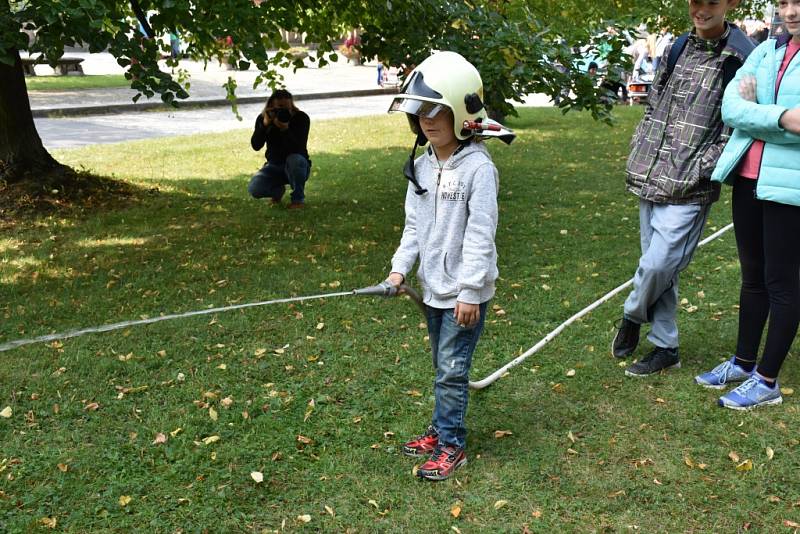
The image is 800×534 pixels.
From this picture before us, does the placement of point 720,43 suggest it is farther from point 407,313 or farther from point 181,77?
point 181,77

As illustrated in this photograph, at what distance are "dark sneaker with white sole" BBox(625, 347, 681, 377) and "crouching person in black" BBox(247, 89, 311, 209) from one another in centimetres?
501

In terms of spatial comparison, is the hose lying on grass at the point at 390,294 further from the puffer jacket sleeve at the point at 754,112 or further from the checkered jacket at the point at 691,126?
the puffer jacket sleeve at the point at 754,112

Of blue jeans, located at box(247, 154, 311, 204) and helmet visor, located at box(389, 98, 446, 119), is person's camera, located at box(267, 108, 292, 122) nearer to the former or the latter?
blue jeans, located at box(247, 154, 311, 204)

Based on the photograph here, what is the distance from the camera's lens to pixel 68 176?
30.3 feet

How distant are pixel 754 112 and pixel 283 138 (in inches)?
236

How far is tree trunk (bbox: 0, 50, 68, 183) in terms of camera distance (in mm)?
8781

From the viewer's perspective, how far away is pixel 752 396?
13.7 feet

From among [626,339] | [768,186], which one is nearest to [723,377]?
[626,339]

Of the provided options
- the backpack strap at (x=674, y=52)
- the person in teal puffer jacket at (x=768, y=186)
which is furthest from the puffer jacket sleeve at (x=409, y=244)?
the backpack strap at (x=674, y=52)

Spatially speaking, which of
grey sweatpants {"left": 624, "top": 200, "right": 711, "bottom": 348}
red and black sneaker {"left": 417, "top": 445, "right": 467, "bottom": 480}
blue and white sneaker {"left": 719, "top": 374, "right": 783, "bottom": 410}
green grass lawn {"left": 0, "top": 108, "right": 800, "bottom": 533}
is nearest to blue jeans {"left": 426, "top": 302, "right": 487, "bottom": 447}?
red and black sneaker {"left": 417, "top": 445, "right": 467, "bottom": 480}

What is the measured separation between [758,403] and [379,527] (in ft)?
6.89

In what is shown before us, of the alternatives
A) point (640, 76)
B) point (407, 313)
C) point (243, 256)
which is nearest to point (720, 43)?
point (407, 313)

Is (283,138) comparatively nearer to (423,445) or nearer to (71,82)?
(423,445)

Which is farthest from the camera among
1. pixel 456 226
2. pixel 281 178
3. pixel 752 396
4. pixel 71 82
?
pixel 71 82
